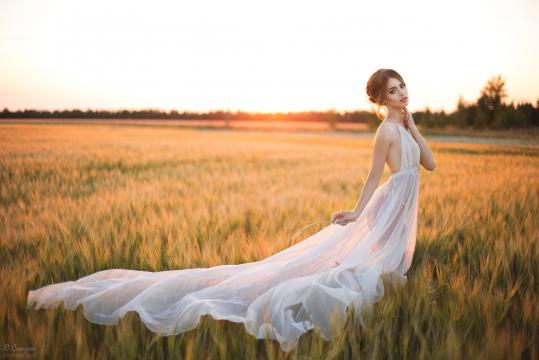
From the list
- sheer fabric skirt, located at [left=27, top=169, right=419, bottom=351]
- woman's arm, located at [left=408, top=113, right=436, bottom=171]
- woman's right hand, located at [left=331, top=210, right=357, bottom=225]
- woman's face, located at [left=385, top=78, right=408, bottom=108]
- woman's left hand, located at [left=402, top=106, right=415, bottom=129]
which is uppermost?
woman's face, located at [left=385, top=78, right=408, bottom=108]

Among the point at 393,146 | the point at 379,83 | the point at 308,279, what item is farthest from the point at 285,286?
the point at 379,83

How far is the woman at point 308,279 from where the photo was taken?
1.78 metres

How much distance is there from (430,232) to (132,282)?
8.12ft

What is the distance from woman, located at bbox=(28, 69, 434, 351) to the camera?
178 cm

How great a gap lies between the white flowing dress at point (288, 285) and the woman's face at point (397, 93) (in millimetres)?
144

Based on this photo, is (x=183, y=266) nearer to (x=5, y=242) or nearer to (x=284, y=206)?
(x=5, y=242)

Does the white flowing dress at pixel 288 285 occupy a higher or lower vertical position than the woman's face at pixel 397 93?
lower

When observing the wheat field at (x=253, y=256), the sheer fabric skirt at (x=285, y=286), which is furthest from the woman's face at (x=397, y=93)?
the wheat field at (x=253, y=256)

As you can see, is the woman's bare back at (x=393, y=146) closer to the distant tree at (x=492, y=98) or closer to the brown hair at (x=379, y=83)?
the brown hair at (x=379, y=83)

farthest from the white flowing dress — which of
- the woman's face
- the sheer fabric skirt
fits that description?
the woman's face

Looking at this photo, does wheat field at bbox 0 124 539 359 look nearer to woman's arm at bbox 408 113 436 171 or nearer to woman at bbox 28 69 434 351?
woman at bbox 28 69 434 351

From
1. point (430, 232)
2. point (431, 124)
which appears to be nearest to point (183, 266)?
point (430, 232)

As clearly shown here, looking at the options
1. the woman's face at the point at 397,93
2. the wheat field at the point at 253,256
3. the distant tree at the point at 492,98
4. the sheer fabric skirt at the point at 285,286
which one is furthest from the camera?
the distant tree at the point at 492,98

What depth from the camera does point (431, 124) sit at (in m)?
13.1
